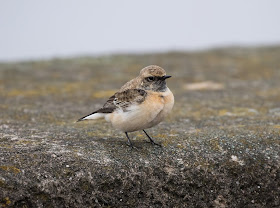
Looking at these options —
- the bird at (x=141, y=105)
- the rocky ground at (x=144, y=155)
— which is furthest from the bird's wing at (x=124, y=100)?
the rocky ground at (x=144, y=155)

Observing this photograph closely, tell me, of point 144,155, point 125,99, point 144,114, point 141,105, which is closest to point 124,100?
point 125,99

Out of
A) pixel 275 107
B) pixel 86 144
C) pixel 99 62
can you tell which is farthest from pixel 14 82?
pixel 275 107

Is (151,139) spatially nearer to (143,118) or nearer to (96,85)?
(143,118)

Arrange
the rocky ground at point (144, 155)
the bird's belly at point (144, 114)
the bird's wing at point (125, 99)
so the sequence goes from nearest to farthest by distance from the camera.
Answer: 1. the rocky ground at point (144, 155)
2. the bird's belly at point (144, 114)
3. the bird's wing at point (125, 99)

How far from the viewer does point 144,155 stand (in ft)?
14.9

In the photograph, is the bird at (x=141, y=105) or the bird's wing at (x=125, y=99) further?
the bird's wing at (x=125, y=99)

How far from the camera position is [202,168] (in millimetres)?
4348

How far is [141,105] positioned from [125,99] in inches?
11.6

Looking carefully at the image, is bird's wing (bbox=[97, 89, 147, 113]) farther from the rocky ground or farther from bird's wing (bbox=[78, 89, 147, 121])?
the rocky ground

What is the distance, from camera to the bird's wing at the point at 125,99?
497 cm

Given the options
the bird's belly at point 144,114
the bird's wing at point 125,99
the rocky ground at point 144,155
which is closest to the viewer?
the rocky ground at point 144,155

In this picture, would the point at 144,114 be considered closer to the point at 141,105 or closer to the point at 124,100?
the point at 141,105

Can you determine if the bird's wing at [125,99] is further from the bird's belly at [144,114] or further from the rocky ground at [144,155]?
the rocky ground at [144,155]

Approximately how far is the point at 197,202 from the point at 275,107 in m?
3.13
